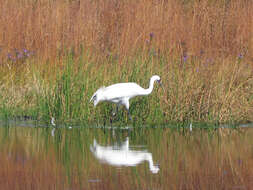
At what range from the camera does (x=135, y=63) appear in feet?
36.7

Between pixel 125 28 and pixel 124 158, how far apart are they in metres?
4.58

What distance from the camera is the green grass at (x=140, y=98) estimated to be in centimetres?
1076

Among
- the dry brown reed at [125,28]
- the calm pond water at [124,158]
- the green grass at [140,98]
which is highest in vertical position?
the dry brown reed at [125,28]

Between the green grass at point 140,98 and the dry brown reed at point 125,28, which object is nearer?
the green grass at point 140,98

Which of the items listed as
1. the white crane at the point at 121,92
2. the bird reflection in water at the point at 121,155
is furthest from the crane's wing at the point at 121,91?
the bird reflection in water at the point at 121,155

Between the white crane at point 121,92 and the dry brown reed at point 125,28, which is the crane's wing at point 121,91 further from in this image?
the dry brown reed at point 125,28

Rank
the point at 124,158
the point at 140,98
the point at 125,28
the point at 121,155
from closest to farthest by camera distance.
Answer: the point at 124,158, the point at 121,155, the point at 140,98, the point at 125,28

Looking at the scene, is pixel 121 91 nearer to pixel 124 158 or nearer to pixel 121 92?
pixel 121 92

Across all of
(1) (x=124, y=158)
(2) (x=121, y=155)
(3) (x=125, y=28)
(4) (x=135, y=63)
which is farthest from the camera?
(3) (x=125, y=28)

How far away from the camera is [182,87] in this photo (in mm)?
10797

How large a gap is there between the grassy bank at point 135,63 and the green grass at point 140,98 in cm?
2

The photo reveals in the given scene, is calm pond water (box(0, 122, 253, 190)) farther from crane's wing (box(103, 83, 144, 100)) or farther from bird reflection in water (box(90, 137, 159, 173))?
crane's wing (box(103, 83, 144, 100))

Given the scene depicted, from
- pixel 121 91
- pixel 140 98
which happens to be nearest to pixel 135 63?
pixel 140 98

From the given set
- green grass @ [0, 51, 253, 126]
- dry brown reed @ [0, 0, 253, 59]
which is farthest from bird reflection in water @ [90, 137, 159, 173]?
dry brown reed @ [0, 0, 253, 59]
